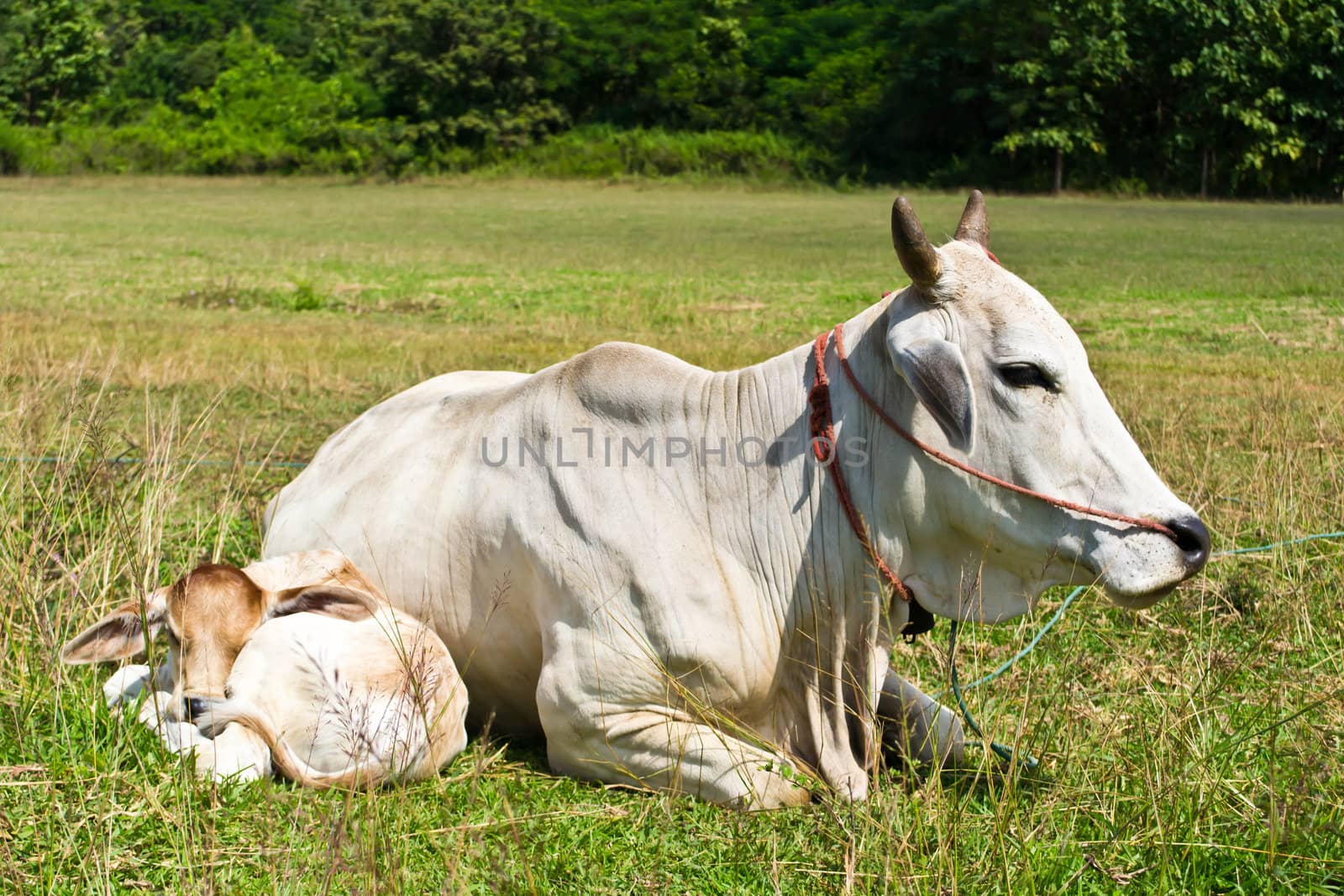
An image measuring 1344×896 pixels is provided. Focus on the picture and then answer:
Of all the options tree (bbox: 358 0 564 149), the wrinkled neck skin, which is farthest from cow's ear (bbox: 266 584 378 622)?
tree (bbox: 358 0 564 149)

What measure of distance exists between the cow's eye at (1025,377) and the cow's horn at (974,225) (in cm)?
50

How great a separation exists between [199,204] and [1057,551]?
32.2 meters

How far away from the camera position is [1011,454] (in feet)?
10.8

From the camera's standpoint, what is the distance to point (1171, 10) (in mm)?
37094

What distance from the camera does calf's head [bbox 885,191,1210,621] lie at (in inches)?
125

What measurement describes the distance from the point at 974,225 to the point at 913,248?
0.59 metres

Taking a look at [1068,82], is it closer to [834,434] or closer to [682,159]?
[682,159]

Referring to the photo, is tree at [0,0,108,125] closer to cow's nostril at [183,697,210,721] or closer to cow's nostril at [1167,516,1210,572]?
cow's nostril at [183,697,210,721]

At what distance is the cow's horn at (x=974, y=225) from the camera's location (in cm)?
372

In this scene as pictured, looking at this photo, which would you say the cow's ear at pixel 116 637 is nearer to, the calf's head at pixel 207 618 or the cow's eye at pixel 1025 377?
the calf's head at pixel 207 618

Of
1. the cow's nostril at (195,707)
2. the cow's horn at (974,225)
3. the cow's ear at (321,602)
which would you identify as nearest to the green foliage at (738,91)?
the cow's horn at (974,225)

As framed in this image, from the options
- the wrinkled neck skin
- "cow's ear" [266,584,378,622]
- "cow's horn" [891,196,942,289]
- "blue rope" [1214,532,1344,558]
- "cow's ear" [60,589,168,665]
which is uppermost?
"cow's horn" [891,196,942,289]

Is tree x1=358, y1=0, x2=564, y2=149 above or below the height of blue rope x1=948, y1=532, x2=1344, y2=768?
above

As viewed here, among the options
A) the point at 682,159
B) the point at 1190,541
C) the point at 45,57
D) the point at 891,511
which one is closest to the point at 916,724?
the point at 891,511
